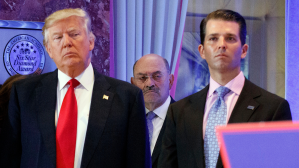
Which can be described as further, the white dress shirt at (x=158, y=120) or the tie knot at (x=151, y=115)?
the tie knot at (x=151, y=115)

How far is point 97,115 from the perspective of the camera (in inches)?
60.0

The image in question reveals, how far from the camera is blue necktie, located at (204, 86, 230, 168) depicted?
138 centimetres

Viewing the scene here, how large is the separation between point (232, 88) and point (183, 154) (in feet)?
1.10

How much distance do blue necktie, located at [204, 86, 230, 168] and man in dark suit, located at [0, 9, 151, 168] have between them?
0.32 m

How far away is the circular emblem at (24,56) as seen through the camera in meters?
2.58

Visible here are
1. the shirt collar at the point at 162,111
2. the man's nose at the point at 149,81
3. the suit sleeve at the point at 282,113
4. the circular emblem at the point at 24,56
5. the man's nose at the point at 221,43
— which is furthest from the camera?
the circular emblem at the point at 24,56

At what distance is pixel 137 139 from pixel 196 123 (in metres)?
0.28

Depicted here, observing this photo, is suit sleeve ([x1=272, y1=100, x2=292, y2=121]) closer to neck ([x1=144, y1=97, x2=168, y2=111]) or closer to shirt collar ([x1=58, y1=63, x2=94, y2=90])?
shirt collar ([x1=58, y1=63, x2=94, y2=90])

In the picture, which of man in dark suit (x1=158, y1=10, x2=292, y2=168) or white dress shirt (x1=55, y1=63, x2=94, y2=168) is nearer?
man in dark suit (x1=158, y1=10, x2=292, y2=168)

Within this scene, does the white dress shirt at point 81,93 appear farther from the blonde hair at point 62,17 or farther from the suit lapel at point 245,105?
the suit lapel at point 245,105

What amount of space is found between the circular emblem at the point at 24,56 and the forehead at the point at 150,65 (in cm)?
76

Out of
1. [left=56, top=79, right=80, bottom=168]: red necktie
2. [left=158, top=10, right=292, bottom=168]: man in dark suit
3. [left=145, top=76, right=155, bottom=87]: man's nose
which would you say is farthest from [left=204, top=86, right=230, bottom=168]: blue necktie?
[left=145, top=76, right=155, bottom=87]: man's nose

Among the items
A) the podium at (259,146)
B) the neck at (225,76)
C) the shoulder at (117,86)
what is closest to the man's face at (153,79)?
the shoulder at (117,86)

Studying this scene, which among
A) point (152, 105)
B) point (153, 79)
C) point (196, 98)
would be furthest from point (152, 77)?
point (196, 98)
